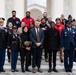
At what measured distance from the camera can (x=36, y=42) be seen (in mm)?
14602

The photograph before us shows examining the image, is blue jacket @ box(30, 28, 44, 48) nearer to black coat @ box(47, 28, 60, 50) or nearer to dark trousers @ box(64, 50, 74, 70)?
black coat @ box(47, 28, 60, 50)

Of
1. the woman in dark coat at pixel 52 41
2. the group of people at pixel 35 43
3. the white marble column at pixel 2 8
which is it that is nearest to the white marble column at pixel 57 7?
the white marble column at pixel 2 8

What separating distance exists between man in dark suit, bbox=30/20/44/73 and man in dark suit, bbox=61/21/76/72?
998 millimetres

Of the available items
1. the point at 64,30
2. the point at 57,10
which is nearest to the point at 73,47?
the point at 64,30

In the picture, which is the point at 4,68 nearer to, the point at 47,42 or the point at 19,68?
the point at 19,68

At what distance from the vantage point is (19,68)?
15.5 metres

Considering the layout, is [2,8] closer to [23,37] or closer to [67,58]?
[23,37]

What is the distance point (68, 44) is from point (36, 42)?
1.44 metres

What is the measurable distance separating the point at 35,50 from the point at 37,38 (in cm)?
53

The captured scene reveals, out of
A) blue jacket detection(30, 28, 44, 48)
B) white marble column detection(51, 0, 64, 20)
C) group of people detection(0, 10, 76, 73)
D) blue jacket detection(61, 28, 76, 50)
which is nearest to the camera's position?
blue jacket detection(30, 28, 44, 48)

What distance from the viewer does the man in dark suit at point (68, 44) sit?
48.8 feet

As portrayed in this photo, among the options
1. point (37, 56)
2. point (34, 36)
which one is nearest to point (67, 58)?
point (37, 56)

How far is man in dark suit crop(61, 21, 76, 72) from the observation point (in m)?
14.9

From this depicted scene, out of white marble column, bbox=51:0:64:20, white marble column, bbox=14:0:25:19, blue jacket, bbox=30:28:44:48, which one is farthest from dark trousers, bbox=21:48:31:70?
white marble column, bbox=51:0:64:20
